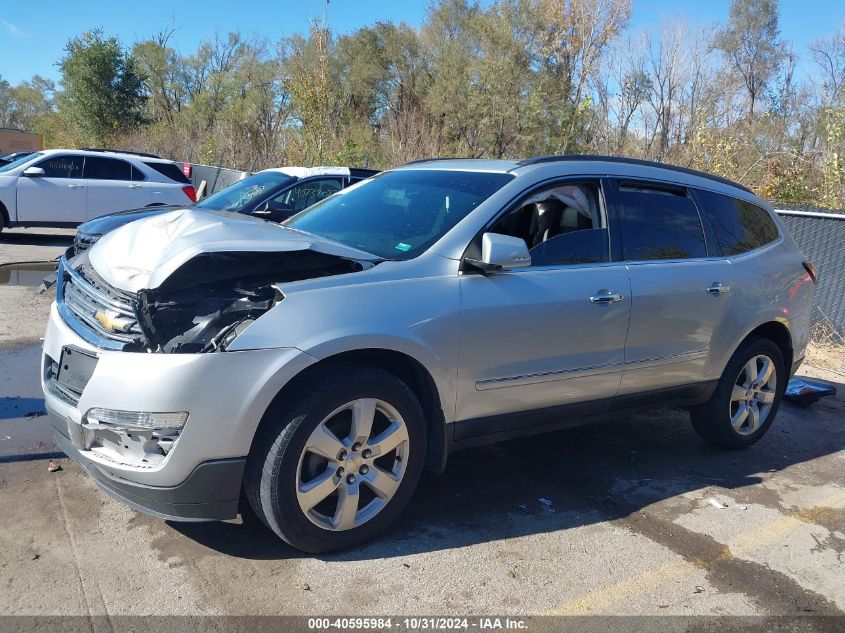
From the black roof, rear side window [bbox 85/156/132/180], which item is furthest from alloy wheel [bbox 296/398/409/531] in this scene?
rear side window [bbox 85/156/132/180]

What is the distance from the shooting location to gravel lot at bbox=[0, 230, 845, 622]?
3.16m

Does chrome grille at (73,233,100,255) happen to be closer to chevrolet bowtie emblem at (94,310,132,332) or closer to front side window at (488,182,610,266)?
chevrolet bowtie emblem at (94,310,132,332)

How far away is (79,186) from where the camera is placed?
13672 millimetres

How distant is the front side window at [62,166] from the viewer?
13484 mm

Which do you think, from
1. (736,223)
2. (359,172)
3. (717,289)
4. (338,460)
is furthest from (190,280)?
(359,172)

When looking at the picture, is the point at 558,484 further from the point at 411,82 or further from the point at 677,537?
the point at 411,82

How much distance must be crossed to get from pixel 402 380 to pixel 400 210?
3.73 ft

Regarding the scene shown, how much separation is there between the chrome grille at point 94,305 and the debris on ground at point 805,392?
18.4ft

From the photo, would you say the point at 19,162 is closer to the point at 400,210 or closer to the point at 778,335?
the point at 400,210

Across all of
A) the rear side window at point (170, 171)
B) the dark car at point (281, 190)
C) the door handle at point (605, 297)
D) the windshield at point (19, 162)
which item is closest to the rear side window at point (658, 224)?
the door handle at point (605, 297)

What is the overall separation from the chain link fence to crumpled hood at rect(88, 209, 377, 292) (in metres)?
7.14

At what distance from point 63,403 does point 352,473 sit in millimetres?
1352

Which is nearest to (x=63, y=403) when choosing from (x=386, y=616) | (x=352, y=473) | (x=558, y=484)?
(x=352, y=473)

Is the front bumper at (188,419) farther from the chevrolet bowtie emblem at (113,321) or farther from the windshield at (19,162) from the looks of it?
the windshield at (19,162)
